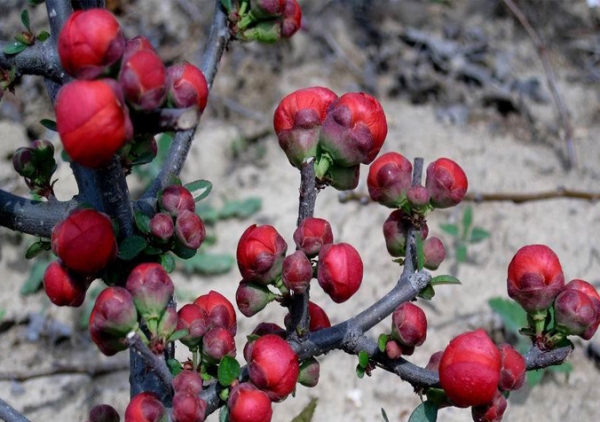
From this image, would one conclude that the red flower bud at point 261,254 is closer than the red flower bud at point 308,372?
Yes

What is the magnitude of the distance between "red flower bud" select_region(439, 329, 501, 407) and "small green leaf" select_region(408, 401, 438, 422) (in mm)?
158

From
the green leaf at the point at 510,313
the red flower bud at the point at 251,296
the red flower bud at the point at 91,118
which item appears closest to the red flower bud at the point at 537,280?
the red flower bud at the point at 251,296

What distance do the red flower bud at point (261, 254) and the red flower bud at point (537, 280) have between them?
17.4 inches

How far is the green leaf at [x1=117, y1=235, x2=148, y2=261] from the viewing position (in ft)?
4.09

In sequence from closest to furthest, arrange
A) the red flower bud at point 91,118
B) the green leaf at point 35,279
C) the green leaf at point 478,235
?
the red flower bud at point 91,118 < the green leaf at point 478,235 < the green leaf at point 35,279

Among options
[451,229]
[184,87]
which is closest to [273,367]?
[184,87]

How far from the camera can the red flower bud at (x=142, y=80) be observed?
0.94 metres

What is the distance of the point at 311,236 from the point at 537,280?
0.43m

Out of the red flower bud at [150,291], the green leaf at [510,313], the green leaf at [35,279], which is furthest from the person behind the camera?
the green leaf at [35,279]

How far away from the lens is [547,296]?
4.27ft

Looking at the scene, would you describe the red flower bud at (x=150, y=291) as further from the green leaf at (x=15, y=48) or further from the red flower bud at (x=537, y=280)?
the red flower bud at (x=537, y=280)

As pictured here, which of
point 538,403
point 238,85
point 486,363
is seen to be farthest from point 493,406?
point 238,85

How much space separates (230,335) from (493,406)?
47 centimetres

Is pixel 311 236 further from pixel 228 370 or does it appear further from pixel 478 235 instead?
pixel 478 235
